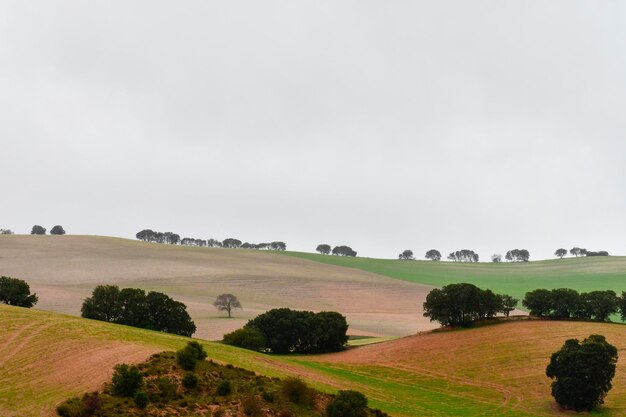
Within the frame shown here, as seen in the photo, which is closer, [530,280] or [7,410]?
[7,410]

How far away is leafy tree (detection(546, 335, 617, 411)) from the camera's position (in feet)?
176

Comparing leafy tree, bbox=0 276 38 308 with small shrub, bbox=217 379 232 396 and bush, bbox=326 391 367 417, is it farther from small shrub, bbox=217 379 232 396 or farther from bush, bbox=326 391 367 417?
bush, bbox=326 391 367 417

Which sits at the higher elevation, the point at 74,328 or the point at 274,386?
the point at 74,328

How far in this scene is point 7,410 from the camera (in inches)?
1324

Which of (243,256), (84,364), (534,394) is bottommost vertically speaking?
(534,394)

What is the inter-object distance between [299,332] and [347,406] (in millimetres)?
46099

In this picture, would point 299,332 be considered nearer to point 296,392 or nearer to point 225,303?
point 225,303

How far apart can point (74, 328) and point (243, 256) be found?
137228mm

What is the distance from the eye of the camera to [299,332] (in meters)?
84.6

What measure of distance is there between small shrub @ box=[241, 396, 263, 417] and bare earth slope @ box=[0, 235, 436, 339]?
4751 cm

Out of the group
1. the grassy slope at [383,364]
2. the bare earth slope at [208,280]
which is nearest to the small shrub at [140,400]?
the grassy slope at [383,364]

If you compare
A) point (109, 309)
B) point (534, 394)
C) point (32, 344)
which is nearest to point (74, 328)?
point (32, 344)

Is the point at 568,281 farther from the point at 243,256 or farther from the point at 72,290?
the point at 72,290

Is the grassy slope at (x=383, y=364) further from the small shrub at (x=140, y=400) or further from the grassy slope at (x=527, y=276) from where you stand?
the grassy slope at (x=527, y=276)
